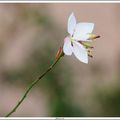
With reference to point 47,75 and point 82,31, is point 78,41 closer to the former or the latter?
point 82,31

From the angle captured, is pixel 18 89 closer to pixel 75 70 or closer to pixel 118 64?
pixel 75 70

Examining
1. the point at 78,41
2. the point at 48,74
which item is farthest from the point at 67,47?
the point at 48,74

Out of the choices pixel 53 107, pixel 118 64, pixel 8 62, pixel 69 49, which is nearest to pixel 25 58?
pixel 8 62

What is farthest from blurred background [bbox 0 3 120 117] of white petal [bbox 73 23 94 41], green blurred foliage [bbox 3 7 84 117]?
white petal [bbox 73 23 94 41]

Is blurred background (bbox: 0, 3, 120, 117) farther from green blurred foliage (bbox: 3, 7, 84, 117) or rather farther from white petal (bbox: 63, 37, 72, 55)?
white petal (bbox: 63, 37, 72, 55)

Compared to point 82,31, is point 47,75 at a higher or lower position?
lower

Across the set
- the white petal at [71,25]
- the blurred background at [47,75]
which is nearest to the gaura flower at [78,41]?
the white petal at [71,25]

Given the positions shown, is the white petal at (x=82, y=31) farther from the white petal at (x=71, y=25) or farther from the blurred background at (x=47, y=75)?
the blurred background at (x=47, y=75)
